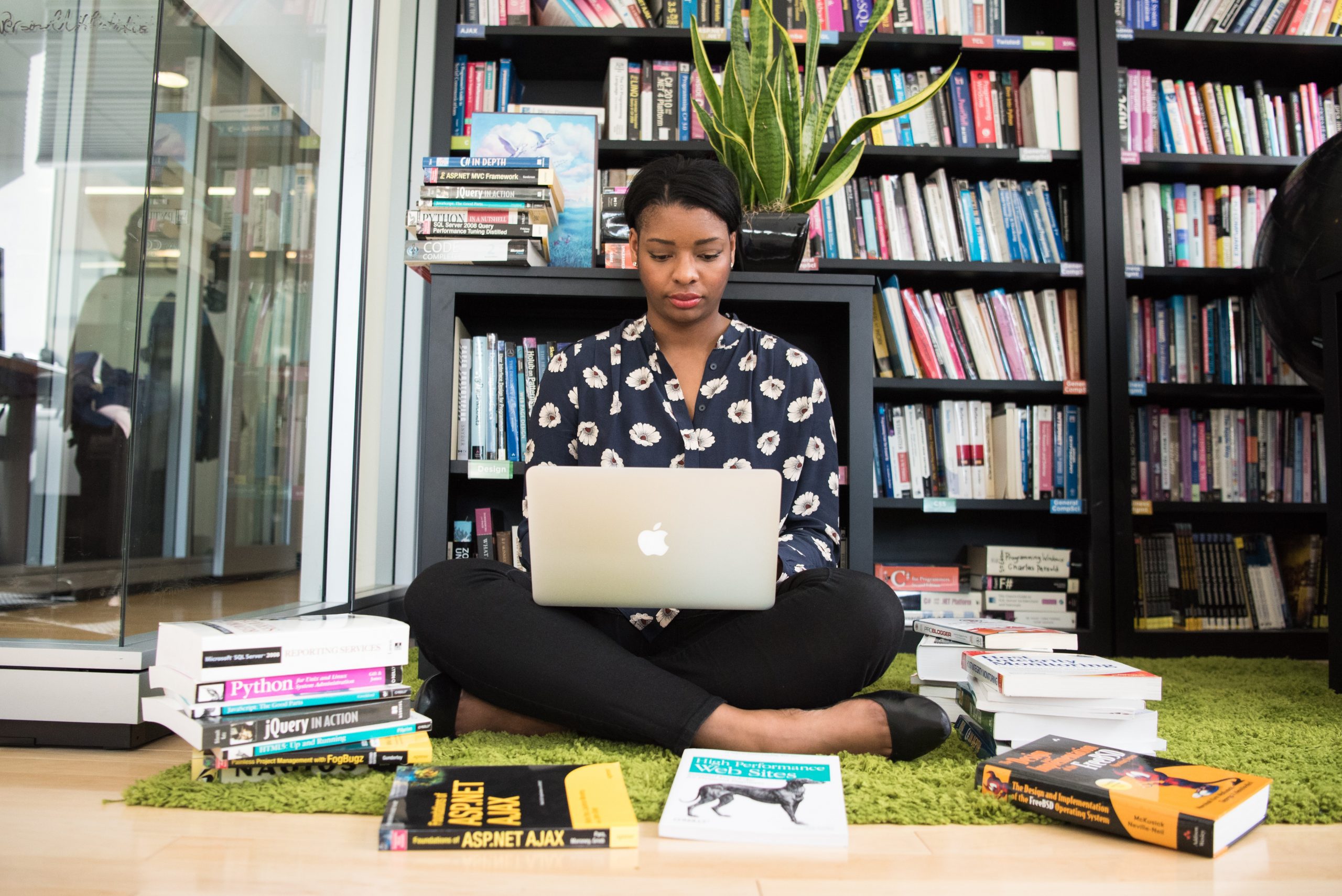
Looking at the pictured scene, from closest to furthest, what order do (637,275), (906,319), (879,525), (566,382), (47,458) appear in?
(566,382) → (637,275) → (47,458) → (906,319) → (879,525)

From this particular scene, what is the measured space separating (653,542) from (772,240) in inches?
37.5

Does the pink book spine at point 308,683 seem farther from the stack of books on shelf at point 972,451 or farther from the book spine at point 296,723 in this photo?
the stack of books on shelf at point 972,451

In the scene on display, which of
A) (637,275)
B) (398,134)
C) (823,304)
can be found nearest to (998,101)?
(823,304)

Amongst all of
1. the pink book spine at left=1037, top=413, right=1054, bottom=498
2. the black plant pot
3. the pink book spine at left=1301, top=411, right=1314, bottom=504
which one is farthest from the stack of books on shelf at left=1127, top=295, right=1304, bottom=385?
the black plant pot

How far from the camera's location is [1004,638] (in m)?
1.35

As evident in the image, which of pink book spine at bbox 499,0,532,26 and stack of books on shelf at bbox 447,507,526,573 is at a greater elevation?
pink book spine at bbox 499,0,532,26

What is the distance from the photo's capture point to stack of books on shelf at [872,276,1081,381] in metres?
2.56

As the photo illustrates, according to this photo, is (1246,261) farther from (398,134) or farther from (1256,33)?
(398,134)

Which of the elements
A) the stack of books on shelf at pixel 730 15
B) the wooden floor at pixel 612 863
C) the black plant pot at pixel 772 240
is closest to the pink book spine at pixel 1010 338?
the stack of books on shelf at pixel 730 15

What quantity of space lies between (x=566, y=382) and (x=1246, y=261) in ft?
7.30

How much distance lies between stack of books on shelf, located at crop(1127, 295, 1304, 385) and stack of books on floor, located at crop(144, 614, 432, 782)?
2360 millimetres

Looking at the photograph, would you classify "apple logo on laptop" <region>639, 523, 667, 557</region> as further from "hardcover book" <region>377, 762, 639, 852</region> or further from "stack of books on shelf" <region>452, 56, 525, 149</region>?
"stack of books on shelf" <region>452, 56, 525, 149</region>

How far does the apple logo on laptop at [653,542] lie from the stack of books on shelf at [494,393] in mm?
921

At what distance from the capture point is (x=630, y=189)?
1611mm
